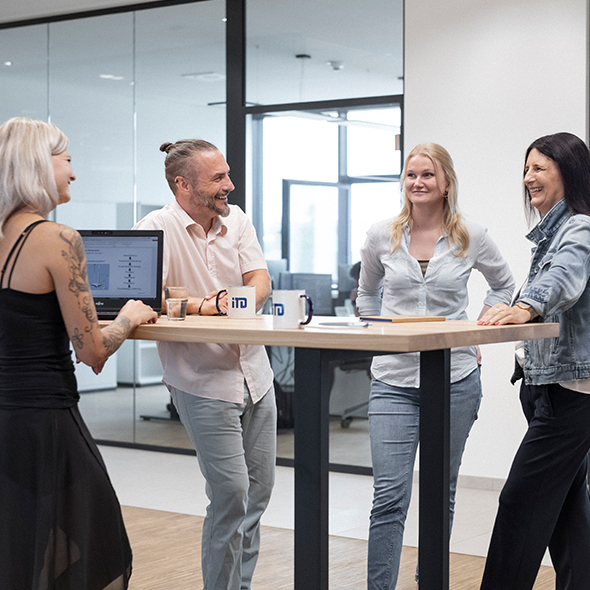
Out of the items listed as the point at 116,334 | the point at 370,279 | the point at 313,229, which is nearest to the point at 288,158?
the point at 313,229

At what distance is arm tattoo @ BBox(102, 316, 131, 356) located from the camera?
6.87ft

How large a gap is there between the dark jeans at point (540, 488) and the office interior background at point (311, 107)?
2.29 metres

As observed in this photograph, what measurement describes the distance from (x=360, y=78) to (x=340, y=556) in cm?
288

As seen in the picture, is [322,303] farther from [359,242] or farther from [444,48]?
[444,48]

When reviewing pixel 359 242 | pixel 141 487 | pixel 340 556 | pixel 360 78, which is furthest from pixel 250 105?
pixel 340 556

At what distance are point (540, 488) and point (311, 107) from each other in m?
3.43

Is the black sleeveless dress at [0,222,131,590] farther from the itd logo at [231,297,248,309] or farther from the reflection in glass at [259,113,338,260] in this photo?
the reflection in glass at [259,113,338,260]

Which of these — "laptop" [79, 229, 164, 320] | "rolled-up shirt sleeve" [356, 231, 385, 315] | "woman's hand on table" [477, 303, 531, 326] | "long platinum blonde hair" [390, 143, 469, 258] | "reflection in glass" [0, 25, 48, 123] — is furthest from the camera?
"reflection in glass" [0, 25, 48, 123]

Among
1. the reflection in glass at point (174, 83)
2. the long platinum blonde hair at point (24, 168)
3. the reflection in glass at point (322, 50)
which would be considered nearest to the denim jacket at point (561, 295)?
the long platinum blonde hair at point (24, 168)

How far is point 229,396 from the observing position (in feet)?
8.57

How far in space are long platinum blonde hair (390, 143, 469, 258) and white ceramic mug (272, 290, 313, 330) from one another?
0.95 metres

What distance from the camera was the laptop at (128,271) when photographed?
2.50 m

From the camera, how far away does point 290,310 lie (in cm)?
209

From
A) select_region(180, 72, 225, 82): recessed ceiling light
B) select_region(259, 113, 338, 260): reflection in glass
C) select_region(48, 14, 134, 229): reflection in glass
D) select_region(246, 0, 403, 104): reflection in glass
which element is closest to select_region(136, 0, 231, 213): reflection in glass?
select_region(180, 72, 225, 82): recessed ceiling light
